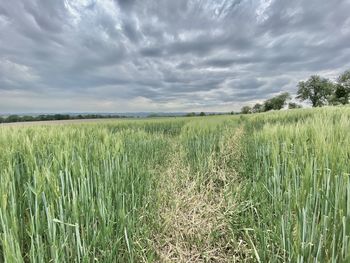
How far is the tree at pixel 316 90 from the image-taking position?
54147 mm

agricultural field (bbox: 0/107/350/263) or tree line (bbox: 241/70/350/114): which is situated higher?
tree line (bbox: 241/70/350/114)

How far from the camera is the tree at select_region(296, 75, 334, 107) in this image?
5415 centimetres

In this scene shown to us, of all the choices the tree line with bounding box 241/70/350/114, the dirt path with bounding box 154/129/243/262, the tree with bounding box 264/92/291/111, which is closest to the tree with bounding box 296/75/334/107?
the tree line with bounding box 241/70/350/114

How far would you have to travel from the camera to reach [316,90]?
5609 cm

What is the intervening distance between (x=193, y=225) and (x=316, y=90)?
6916 centimetres

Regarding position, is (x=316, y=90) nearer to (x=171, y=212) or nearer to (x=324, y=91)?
(x=324, y=91)

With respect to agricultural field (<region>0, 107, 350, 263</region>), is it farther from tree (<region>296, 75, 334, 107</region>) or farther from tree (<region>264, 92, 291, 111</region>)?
tree (<region>264, 92, 291, 111</region>)

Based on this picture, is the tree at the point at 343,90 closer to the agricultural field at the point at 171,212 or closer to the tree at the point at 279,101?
the tree at the point at 279,101

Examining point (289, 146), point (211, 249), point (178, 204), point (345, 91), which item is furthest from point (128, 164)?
point (345, 91)

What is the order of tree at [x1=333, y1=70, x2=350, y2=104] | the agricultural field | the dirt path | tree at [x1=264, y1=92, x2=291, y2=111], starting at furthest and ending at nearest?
tree at [x1=264, y1=92, x2=291, y2=111]
tree at [x1=333, y1=70, x2=350, y2=104]
the dirt path
the agricultural field

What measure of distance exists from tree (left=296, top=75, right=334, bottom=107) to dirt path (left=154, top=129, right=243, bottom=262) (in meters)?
63.7

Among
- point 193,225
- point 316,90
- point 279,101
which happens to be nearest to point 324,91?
point 316,90

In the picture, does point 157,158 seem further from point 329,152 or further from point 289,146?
point 329,152

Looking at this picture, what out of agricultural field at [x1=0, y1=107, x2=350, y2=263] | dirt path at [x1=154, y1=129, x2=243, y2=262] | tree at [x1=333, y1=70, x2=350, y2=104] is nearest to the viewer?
agricultural field at [x1=0, y1=107, x2=350, y2=263]
